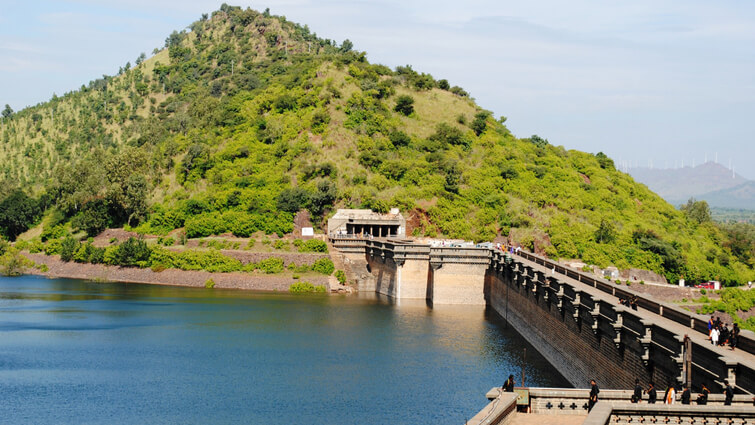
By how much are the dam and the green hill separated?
21.0m

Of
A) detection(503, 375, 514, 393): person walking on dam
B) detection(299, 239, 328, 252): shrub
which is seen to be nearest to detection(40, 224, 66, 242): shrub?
detection(299, 239, 328, 252): shrub

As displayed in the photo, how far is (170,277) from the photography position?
401ft

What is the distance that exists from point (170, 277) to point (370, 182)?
40989mm

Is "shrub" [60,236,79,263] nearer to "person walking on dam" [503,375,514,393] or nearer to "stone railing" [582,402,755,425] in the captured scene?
"person walking on dam" [503,375,514,393]

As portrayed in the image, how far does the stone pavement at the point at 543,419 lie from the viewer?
1304 inches

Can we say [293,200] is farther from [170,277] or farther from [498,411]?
[498,411]

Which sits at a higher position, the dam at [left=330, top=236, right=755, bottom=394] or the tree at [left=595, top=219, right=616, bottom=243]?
the tree at [left=595, top=219, right=616, bottom=243]

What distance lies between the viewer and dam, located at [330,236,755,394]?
129ft

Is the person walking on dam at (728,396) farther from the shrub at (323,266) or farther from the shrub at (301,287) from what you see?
the shrub at (323,266)

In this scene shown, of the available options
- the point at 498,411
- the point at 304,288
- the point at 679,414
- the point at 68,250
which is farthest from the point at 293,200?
the point at 679,414

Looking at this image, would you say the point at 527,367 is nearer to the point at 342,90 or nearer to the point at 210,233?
the point at 210,233

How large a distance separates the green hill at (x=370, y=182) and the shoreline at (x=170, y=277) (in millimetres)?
10700

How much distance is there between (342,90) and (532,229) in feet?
194

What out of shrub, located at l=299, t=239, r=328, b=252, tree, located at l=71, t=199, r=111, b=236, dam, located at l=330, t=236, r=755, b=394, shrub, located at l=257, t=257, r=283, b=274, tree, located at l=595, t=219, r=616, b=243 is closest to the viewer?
dam, located at l=330, t=236, r=755, b=394
